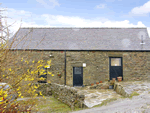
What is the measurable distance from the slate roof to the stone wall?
4136mm

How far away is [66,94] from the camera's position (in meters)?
8.75

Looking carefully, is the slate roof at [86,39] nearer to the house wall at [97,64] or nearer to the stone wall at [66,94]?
the house wall at [97,64]

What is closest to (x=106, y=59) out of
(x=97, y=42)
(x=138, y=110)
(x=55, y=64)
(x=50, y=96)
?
(x=97, y=42)

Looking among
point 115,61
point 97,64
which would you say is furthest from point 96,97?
point 115,61

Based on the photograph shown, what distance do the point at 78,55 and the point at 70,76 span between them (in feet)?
7.34

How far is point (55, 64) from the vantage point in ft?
43.2

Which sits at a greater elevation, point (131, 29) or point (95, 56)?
point (131, 29)

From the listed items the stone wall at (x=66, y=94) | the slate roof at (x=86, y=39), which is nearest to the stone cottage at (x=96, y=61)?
the slate roof at (x=86, y=39)

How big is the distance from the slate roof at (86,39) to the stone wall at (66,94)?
13.6ft

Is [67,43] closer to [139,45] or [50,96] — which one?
[50,96]

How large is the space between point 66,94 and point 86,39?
747 cm

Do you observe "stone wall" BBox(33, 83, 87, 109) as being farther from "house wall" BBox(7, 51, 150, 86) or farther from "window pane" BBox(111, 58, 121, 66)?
"window pane" BBox(111, 58, 121, 66)

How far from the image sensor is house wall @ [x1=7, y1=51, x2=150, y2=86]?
1291cm

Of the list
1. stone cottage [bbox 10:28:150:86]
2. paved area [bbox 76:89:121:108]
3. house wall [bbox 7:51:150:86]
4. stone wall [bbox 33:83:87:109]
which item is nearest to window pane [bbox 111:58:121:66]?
stone cottage [bbox 10:28:150:86]
